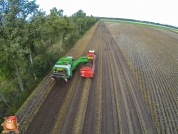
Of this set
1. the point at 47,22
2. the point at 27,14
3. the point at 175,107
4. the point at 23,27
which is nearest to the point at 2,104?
the point at 23,27

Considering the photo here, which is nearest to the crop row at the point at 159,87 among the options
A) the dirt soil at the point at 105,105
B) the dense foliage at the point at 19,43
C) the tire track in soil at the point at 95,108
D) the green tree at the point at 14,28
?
the dirt soil at the point at 105,105

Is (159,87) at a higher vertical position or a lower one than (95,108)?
higher

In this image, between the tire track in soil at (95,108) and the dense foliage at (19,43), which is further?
the dense foliage at (19,43)

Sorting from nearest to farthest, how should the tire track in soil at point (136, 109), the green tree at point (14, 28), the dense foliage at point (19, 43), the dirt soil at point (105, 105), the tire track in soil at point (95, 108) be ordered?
the tire track in soil at point (95, 108) → the dirt soil at point (105, 105) → the tire track in soil at point (136, 109) → the green tree at point (14, 28) → the dense foliage at point (19, 43)

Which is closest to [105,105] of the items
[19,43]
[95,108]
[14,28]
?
[95,108]

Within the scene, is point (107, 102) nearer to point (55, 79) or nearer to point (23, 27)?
point (55, 79)

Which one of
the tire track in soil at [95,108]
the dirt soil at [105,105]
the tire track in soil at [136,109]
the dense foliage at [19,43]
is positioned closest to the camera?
the tire track in soil at [95,108]

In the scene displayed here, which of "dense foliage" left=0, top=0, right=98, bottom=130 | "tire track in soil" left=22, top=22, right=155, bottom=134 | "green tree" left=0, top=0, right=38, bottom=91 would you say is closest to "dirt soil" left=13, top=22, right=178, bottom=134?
"tire track in soil" left=22, top=22, right=155, bottom=134

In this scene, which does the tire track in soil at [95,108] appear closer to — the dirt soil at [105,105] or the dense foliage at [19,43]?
the dirt soil at [105,105]

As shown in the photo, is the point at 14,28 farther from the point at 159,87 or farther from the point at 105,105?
the point at 159,87

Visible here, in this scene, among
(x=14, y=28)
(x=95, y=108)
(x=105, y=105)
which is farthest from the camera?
(x=105, y=105)

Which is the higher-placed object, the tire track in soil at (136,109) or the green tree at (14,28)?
the green tree at (14,28)
